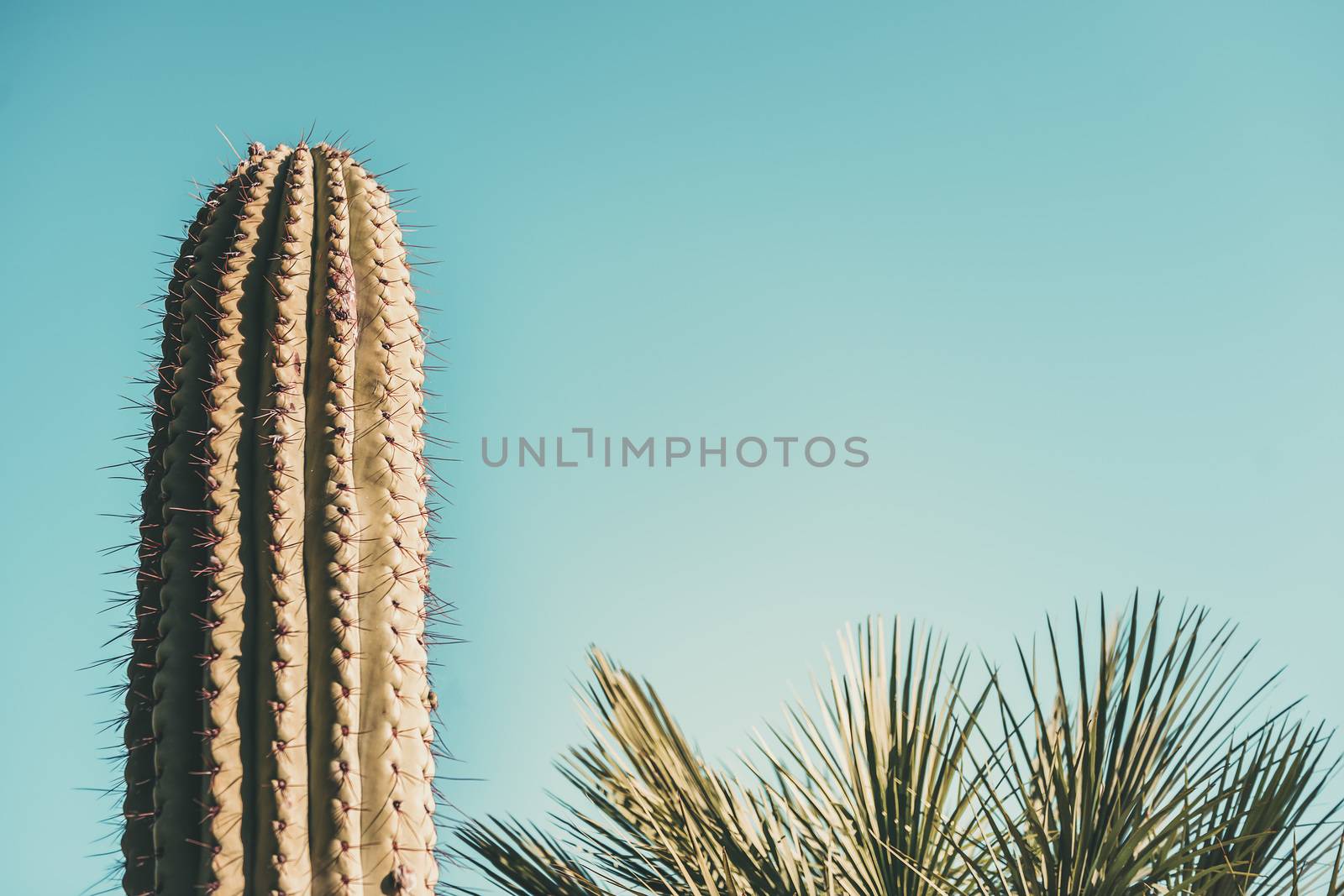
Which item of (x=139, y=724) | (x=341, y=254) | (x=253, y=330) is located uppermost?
(x=341, y=254)

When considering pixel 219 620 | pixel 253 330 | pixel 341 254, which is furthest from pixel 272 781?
pixel 341 254

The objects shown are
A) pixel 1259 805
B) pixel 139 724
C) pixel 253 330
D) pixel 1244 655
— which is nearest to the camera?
pixel 139 724

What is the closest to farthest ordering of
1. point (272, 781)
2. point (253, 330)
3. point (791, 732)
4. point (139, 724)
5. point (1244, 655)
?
point (272, 781) → point (139, 724) → point (253, 330) → point (1244, 655) → point (791, 732)

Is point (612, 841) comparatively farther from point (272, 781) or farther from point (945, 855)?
point (272, 781)

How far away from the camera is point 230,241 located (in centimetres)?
211

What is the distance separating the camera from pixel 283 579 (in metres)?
1.76

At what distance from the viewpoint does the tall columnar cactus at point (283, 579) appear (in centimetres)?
163

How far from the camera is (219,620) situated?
172 centimetres

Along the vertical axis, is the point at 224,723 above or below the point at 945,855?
above

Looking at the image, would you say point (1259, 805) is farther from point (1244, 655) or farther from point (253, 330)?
point (253, 330)

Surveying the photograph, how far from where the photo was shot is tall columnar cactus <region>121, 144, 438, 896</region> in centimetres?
163

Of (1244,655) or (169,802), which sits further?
(1244,655)

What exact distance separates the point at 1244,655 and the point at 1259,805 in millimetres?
372

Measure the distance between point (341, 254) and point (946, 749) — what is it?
193cm
